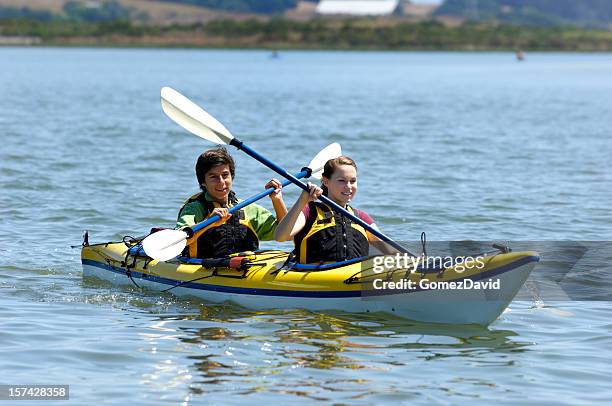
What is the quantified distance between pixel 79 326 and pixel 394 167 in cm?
1052

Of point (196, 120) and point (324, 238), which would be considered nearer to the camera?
point (324, 238)

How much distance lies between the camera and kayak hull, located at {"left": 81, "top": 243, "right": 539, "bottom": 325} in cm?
730

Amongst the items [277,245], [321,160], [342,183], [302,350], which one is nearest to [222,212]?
[342,183]

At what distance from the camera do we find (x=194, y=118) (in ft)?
29.6

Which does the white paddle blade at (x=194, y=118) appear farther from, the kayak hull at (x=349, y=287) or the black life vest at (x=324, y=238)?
the black life vest at (x=324, y=238)

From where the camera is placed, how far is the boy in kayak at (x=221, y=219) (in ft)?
27.2

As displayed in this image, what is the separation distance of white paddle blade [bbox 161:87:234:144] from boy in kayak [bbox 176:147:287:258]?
59 cm

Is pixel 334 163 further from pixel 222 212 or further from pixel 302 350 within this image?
pixel 302 350

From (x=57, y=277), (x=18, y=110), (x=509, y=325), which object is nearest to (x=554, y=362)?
(x=509, y=325)

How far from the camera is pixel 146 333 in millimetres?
7508

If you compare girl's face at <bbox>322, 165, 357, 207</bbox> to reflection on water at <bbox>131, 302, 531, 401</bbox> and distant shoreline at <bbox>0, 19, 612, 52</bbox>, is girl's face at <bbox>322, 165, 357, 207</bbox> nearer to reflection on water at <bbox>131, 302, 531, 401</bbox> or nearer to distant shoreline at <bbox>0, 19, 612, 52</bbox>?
reflection on water at <bbox>131, 302, 531, 401</bbox>

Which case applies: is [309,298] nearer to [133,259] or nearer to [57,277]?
[133,259]
